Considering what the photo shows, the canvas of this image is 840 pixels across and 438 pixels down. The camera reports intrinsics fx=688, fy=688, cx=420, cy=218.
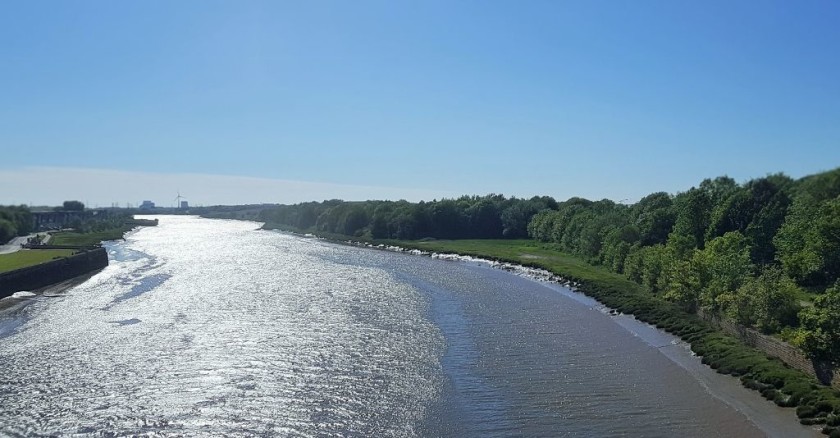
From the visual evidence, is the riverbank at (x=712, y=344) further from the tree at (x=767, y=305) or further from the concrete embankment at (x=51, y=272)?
the concrete embankment at (x=51, y=272)

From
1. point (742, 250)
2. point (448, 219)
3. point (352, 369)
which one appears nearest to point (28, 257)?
point (352, 369)

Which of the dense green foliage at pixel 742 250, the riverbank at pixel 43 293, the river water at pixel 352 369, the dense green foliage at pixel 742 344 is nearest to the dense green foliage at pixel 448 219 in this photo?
the dense green foliage at pixel 742 250

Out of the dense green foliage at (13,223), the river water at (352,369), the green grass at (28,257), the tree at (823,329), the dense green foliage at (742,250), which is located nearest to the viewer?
the river water at (352,369)

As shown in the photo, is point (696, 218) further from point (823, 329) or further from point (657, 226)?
point (823, 329)

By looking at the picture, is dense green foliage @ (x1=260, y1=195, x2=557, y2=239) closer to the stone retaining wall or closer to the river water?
the river water

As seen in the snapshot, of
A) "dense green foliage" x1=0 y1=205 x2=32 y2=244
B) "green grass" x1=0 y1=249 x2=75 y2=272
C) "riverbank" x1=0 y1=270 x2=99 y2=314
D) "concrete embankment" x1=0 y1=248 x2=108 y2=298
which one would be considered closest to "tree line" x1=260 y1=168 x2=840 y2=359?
"riverbank" x1=0 y1=270 x2=99 y2=314

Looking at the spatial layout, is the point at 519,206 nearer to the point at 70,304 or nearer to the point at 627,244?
the point at 627,244

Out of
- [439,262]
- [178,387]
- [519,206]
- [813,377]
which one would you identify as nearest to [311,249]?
[439,262]
